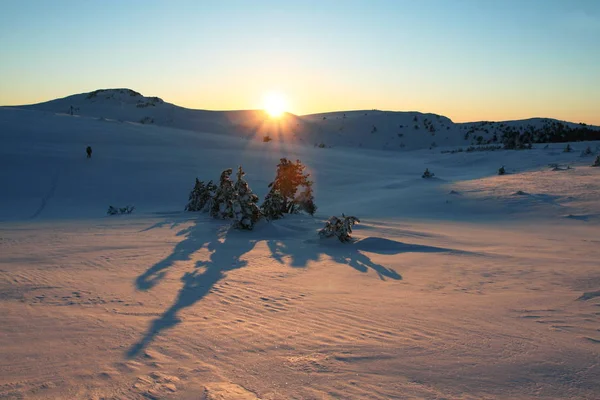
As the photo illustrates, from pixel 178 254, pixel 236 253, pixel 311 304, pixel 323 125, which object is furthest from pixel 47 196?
pixel 323 125

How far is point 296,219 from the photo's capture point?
1092 cm

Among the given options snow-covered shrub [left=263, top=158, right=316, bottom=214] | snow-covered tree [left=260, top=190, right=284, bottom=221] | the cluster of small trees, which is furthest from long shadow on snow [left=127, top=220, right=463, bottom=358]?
snow-covered shrub [left=263, top=158, right=316, bottom=214]

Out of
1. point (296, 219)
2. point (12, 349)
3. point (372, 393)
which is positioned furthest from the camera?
point (296, 219)

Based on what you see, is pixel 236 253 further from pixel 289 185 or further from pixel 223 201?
pixel 289 185

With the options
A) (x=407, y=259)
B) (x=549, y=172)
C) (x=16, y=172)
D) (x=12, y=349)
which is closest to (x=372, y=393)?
(x=12, y=349)

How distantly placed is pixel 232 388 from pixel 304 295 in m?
2.12

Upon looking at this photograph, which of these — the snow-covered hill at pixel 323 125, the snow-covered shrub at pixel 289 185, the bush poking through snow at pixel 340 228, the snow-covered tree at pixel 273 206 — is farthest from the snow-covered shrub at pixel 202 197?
the snow-covered hill at pixel 323 125

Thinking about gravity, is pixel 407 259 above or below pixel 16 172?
below

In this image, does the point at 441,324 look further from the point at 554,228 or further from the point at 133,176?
the point at 133,176

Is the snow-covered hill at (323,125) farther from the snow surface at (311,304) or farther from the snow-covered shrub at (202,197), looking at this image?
the snow surface at (311,304)

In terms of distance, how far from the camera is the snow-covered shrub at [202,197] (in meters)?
12.0

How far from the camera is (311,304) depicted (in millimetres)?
4621

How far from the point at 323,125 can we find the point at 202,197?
36261 millimetres

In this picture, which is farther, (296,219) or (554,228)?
(296,219)
